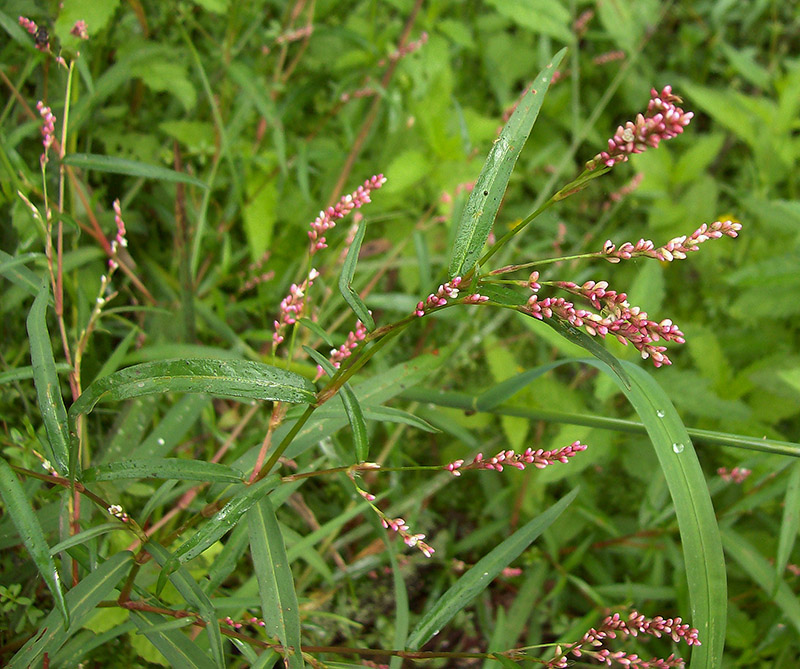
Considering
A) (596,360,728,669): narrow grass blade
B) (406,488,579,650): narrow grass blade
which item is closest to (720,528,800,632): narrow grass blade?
(596,360,728,669): narrow grass blade

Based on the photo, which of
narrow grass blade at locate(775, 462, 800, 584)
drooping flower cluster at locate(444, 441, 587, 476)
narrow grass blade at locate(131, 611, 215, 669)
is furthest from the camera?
narrow grass blade at locate(775, 462, 800, 584)

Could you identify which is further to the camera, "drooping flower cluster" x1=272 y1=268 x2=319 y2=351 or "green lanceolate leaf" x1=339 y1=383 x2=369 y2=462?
"drooping flower cluster" x1=272 y1=268 x2=319 y2=351

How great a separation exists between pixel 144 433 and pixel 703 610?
1437 mm

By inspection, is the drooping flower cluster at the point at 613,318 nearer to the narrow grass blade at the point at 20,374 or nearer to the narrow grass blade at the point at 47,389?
the narrow grass blade at the point at 47,389

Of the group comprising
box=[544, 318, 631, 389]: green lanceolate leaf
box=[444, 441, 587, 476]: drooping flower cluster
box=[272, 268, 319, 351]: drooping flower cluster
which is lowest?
box=[444, 441, 587, 476]: drooping flower cluster

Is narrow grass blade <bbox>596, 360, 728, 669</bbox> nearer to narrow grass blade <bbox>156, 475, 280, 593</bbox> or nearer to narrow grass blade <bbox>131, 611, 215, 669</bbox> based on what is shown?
narrow grass blade <bbox>156, 475, 280, 593</bbox>

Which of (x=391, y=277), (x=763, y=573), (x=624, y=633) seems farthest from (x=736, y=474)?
(x=391, y=277)

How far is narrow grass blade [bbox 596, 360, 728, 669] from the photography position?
1.10 metres

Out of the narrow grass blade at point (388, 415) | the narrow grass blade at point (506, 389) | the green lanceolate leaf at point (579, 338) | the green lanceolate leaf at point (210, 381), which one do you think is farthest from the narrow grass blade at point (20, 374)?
the green lanceolate leaf at point (579, 338)

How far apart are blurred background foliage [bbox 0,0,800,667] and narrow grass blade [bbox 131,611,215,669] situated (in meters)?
0.34

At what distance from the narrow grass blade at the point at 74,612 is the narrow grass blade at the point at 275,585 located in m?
0.25

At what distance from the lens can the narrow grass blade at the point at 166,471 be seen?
1027mm

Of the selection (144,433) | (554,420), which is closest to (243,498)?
(554,420)

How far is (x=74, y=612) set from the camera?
1009 mm
